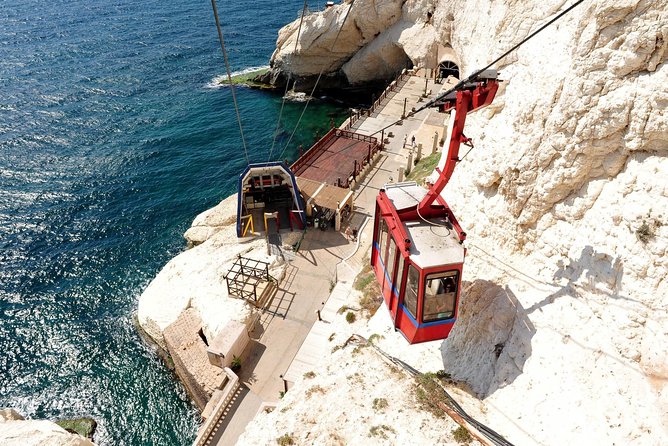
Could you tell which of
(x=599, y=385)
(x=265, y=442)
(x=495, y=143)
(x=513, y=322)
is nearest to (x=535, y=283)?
(x=513, y=322)

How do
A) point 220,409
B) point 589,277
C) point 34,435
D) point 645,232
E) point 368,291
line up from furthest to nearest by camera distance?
point 368,291 < point 220,409 < point 34,435 < point 589,277 < point 645,232

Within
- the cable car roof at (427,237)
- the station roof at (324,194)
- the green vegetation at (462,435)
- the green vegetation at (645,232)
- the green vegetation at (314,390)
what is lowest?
the station roof at (324,194)

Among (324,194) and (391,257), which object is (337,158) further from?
(391,257)

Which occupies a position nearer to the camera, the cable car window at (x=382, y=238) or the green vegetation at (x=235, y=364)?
the cable car window at (x=382, y=238)

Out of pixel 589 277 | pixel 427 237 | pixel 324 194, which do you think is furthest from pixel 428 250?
pixel 324 194

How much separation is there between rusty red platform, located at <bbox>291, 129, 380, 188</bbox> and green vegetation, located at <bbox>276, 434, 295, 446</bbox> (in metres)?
19.7

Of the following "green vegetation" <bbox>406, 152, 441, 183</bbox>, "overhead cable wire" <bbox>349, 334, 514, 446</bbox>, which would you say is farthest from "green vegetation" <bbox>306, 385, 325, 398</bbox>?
"green vegetation" <bbox>406, 152, 441, 183</bbox>

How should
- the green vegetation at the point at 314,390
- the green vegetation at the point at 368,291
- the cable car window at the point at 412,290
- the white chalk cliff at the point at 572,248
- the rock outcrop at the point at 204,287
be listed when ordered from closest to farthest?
the white chalk cliff at the point at 572,248, the cable car window at the point at 412,290, the green vegetation at the point at 314,390, the green vegetation at the point at 368,291, the rock outcrop at the point at 204,287

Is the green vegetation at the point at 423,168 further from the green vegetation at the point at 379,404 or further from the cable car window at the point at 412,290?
the green vegetation at the point at 379,404

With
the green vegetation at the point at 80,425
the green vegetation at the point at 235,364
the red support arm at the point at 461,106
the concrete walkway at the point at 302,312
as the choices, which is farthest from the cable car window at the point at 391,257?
the green vegetation at the point at 80,425

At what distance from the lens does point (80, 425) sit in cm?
2108

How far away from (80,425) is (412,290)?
1973cm

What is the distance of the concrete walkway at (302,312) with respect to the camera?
18.5 m

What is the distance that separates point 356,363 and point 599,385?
773 cm
